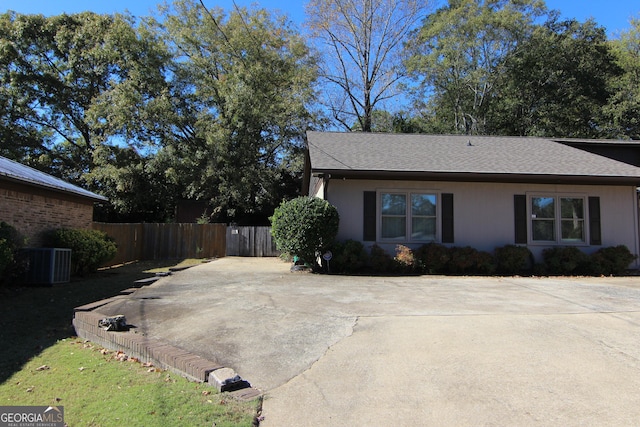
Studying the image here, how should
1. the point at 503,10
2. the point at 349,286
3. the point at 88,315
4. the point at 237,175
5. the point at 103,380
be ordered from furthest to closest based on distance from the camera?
the point at 503,10
the point at 237,175
the point at 349,286
the point at 88,315
the point at 103,380

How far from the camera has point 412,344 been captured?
4969 millimetres

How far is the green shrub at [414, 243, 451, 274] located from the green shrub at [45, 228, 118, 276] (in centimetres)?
966

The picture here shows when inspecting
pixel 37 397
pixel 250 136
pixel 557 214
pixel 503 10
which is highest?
pixel 503 10

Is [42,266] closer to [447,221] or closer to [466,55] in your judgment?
[447,221]

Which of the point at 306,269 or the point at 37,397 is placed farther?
the point at 306,269

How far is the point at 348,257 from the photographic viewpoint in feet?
39.9

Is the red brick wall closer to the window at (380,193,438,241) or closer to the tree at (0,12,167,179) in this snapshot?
the window at (380,193,438,241)

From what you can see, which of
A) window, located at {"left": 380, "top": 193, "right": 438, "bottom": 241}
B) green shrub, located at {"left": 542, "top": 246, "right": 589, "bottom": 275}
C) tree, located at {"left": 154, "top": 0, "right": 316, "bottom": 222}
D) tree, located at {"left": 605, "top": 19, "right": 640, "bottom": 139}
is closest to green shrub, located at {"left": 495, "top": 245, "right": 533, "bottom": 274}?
green shrub, located at {"left": 542, "top": 246, "right": 589, "bottom": 275}

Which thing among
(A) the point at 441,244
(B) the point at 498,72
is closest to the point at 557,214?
(A) the point at 441,244

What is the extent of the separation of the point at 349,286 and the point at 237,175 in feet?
56.3

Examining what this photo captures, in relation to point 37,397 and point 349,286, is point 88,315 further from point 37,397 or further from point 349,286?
point 349,286

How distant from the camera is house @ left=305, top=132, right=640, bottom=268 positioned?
13055 millimetres

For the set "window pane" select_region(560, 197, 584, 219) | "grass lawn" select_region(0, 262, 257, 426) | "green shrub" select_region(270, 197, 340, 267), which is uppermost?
"window pane" select_region(560, 197, 584, 219)

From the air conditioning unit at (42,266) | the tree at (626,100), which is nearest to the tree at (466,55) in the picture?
the tree at (626,100)
